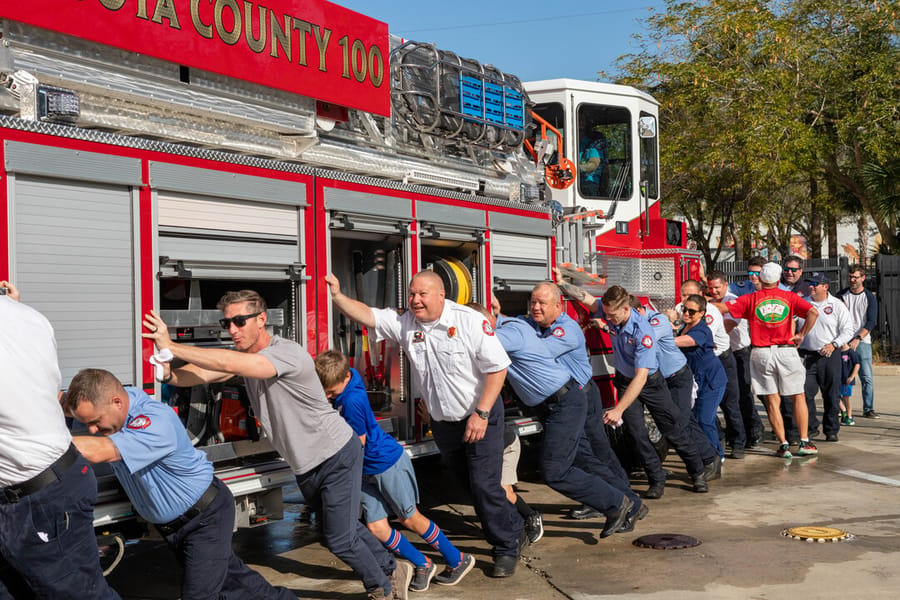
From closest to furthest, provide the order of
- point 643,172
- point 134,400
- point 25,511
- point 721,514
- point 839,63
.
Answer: point 25,511 < point 134,400 < point 721,514 < point 643,172 < point 839,63

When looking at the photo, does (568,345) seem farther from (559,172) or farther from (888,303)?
(888,303)

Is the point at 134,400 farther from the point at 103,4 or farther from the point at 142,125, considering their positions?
the point at 103,4

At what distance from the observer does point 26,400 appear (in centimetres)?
351

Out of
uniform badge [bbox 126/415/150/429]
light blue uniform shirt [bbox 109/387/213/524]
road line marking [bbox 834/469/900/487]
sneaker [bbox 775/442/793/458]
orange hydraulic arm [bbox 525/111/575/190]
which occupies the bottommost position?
road line marking [bbox 834/469/900/487]

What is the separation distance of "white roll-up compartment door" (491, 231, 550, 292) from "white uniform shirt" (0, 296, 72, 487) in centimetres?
414

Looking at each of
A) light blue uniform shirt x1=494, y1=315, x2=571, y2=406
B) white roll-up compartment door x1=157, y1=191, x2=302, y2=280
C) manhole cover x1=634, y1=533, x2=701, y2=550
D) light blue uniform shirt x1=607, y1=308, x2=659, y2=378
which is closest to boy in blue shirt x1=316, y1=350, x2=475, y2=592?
white roll-up compartment door x1=157, y1=191, x2=302, y2=280

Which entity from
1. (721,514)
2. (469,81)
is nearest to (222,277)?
(469,81)

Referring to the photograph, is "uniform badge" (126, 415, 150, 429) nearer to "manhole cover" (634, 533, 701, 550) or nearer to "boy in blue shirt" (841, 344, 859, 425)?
"manhole cover" (634, 533, 701, 550)

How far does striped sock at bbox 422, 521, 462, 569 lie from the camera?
5430mm

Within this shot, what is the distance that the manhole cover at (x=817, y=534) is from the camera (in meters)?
6.17

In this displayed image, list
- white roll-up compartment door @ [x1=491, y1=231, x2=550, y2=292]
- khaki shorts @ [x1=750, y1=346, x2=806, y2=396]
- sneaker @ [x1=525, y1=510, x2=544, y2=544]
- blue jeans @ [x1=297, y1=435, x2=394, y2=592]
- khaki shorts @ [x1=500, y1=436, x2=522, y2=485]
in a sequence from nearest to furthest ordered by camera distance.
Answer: blue jeans @ [x1=297, y1=435, x2=394, y2=592] → sneaker @ [x1=525, y1=510, x2=544, y2=544] → khaki shorts @ [x1=500, y1=436, x2=522, y2=485] → white roll-up compartment door @ [x1=491, y1=231, x2=550, y2=292] → khaki shorts @ [x1=750, y1=346, x2=806, y2=396]

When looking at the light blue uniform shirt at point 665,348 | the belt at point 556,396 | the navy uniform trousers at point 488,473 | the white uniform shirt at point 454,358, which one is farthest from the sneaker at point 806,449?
the white uniform shirt at point 454,358

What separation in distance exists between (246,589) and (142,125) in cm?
234

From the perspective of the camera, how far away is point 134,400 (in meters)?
4.25
